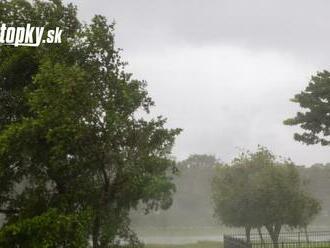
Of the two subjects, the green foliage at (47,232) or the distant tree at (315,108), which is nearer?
the green foliage at (47,232)

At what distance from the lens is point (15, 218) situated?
15797 millimetres

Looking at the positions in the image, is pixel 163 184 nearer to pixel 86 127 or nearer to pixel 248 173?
pixel 86 127

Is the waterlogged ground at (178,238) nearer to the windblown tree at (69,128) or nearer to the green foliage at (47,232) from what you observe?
the windblown tree at (69,128)

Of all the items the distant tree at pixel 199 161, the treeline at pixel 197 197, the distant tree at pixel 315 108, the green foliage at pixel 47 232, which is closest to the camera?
the green foliage at pixel 47 232

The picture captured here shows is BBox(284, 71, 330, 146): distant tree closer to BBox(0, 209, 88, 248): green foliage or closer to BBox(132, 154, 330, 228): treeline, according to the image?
BBox(0, 209, 88, 248): green foliage

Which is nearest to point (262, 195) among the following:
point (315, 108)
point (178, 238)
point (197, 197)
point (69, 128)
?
point (315, 108)

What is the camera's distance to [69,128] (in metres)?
14.5

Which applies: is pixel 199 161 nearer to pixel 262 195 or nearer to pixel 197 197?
pixel 197 197

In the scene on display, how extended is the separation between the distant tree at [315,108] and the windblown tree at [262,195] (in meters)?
5.84

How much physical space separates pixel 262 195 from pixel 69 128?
87.4 feet

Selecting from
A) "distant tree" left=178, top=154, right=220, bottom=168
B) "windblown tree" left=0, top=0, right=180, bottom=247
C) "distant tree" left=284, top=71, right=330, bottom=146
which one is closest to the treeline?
"distant tree" left=178, top=154, right=220, bottom=168

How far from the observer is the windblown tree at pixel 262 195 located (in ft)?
119

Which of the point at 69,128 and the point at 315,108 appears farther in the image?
the point at 315,108

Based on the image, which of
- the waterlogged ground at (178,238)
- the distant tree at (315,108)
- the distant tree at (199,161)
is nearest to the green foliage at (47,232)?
the distant tree at (315,108)
